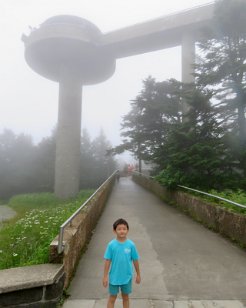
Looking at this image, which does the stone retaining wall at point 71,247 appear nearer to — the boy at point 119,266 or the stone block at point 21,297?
the stone block at point 21,297

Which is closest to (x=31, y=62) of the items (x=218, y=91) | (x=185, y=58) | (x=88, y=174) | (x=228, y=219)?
(x=88, y=174)

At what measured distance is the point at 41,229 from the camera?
26.3 ft

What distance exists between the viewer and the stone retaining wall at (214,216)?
23.1 feet

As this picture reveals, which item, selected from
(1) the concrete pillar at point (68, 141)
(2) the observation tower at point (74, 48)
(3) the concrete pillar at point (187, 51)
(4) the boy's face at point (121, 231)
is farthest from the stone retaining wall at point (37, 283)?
(2) the observation tower at point (74, 48)

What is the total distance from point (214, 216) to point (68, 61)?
28.9 metres

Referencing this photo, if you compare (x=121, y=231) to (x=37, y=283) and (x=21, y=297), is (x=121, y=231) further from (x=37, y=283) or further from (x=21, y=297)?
(x=21, y=297)

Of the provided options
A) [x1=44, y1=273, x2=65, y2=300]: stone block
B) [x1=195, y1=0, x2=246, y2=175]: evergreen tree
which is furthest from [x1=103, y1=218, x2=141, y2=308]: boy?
[x1=195, y1=0, x2=246, y2=175]: evergreen tree

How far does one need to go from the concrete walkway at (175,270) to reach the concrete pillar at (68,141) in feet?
74.4

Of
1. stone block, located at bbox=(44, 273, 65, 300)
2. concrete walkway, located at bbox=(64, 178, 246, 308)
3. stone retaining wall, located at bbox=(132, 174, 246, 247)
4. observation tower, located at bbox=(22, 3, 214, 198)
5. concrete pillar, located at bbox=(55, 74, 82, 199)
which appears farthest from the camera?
concrete pillar, located at bbox=(55, 74, 82, 199)

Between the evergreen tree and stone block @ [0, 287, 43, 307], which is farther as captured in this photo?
the evergreen tree

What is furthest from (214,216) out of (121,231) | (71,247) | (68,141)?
(68,141)

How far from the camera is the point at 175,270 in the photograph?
549 cm

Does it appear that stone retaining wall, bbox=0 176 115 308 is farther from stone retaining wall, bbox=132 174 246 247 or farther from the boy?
stone retaining wall, bbox=132 174 246 247

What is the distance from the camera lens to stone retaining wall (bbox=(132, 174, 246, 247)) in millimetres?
7051
